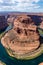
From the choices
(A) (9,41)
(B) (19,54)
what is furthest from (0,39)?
(B) (19,54)

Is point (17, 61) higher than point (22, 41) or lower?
lower

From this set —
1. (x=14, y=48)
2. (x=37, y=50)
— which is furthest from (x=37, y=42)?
(x=14, y=48)

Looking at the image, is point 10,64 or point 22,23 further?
point 22,23

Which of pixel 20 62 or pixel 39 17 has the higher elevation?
pixel 20 62

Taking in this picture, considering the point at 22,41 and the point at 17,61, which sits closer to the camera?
the point at 17,61

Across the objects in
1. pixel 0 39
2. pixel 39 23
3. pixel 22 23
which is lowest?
pixel 39 23

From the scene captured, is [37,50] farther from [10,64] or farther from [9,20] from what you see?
[9,20]

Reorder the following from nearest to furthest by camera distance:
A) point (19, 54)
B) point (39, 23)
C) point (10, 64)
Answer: point (10, 64)
point (19, 54)
point (39, 23)

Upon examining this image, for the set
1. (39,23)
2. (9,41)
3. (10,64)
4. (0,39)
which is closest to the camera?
(10,64)

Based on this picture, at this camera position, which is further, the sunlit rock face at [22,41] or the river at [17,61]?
the sunlit rock face at [22,41]

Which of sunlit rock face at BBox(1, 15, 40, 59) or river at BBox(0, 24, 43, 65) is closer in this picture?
river at BBox(0, 24, 43, 65)
